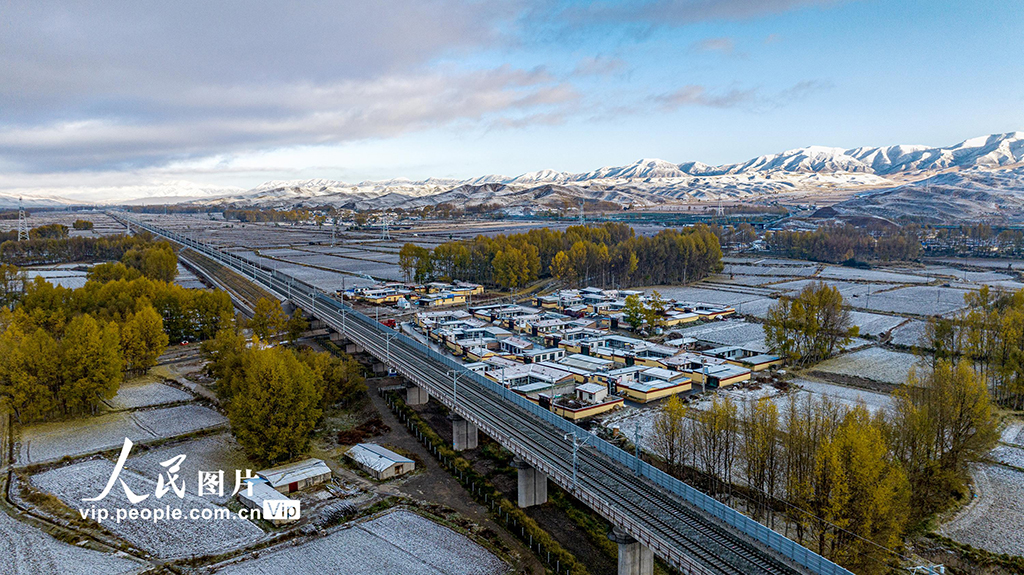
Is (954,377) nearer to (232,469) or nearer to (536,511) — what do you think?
(536,511)

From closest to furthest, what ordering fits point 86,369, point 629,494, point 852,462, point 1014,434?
1. point 852,462
2. point 629,494
3. point 1014,434
4. point 86,369

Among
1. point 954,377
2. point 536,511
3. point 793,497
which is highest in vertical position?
point 954,377

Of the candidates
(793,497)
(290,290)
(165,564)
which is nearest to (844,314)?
(793,497)

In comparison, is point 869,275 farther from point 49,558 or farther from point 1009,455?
point 49,558

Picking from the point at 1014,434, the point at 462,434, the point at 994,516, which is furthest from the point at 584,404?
the point at 1014,434

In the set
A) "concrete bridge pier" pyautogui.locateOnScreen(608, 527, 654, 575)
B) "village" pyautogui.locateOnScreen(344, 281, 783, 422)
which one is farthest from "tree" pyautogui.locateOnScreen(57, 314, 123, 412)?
"concrete bridge pier" pyautogui.locateOnScreen(608, 527, 654, 575)

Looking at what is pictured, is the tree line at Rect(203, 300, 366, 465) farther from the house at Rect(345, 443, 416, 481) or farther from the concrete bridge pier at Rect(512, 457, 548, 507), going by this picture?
the concrete bridge pier at Rect(512, 457, 548, 507)

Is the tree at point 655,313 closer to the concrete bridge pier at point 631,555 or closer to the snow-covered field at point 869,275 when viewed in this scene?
the concrete bridge pier at point 631,555
